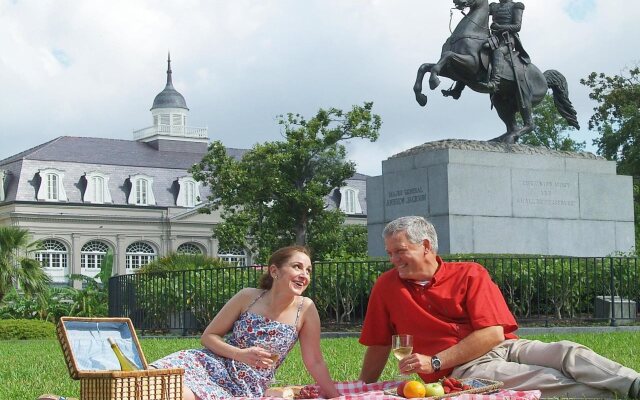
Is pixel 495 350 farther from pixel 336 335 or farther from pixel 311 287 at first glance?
pixel 311 287

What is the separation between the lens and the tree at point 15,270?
3200 centimetres

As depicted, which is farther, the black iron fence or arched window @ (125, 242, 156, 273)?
arched window @ (125, 242, 156, 273)

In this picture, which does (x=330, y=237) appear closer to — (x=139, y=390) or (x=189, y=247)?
(x=189, y=247)

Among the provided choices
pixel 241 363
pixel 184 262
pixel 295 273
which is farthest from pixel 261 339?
pixel 184 262

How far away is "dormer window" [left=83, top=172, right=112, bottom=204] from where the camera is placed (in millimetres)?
83250

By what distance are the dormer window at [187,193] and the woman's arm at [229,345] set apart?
81.0m

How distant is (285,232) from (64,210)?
110ft

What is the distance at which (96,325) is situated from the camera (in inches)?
263

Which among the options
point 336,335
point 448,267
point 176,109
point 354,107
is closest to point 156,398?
point 448,267

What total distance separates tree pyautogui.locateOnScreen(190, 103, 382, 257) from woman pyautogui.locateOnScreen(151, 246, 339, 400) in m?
42.1

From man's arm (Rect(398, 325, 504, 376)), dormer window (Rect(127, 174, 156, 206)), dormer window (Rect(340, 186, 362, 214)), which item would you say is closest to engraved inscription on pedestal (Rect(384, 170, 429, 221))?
man's arm (Rect(398, 325, 504, 376))

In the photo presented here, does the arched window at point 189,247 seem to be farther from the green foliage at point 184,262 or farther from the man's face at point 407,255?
the man's face at point 407,255

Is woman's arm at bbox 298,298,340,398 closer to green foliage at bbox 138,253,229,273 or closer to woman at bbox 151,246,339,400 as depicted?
woman at bbox 151,246,339,400

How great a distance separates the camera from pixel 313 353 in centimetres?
745
